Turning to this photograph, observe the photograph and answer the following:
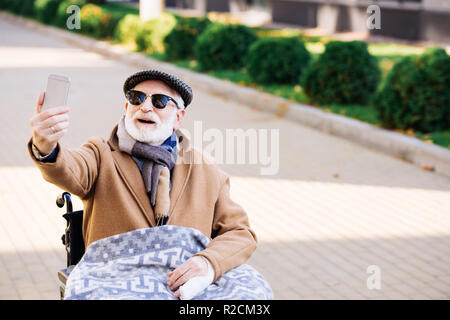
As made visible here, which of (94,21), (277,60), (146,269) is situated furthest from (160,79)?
(94,21)

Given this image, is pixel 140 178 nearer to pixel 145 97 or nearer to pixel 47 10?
pixel 145 97

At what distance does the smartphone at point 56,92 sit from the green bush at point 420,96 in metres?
7.10

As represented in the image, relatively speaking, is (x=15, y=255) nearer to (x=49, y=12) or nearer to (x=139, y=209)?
(x=139, y=209)

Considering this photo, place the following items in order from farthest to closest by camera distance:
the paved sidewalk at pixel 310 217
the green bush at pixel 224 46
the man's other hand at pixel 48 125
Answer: the green bush at pixel 224 46
the paved sidewalk at pixel 310 217
the man's other hand at pixel 48 125

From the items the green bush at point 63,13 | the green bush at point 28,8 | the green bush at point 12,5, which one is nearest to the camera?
the green bush at point 63,13

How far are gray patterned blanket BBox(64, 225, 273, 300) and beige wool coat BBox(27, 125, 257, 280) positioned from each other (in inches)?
2.6

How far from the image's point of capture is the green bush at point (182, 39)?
16.2 meters

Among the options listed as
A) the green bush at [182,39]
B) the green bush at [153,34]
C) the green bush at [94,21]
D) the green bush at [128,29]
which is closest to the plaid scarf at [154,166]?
the green bush at [182,39]

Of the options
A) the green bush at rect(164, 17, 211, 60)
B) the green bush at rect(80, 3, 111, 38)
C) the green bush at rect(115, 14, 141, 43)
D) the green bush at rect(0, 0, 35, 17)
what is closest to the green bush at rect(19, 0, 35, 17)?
the green bush at rect(0, 0, 35, 17)

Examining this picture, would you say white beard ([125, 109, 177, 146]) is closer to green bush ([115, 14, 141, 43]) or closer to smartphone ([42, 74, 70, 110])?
smartphone ([42, 74, 70, 110])

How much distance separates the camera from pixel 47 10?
26.6m

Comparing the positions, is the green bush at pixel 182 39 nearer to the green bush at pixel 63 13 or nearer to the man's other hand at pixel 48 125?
the green bush at pixel 63 13

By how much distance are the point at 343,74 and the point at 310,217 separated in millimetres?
4904
